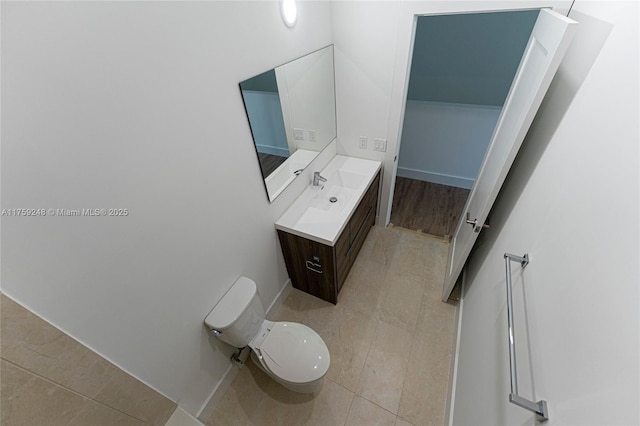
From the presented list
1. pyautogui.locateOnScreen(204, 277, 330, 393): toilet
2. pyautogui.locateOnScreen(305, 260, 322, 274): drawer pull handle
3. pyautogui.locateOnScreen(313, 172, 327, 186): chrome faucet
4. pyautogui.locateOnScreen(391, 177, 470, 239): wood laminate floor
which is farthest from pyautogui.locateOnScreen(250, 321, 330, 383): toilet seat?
pyautogui.locateOnScreen(391, 177, 470, 239): wood laminate floor

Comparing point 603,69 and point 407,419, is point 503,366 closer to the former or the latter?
point 407,419

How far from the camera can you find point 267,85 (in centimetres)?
145

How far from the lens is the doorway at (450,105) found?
229 cm

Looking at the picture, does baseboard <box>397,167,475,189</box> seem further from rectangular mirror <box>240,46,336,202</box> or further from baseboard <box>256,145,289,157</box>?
baseboard <box>256,145,289,157</box>

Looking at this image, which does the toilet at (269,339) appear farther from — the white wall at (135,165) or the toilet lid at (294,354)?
the white wall at (135,165)

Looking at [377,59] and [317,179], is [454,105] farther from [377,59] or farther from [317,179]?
[317,179]

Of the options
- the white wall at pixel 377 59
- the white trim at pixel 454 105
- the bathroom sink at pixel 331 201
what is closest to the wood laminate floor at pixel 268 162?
the bathroom sink at pixel 331 201

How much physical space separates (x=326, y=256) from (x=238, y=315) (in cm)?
66

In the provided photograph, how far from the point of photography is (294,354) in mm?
1519

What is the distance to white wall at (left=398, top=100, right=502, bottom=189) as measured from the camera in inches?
109

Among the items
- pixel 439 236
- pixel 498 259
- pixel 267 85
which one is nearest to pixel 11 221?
pixel 267 85

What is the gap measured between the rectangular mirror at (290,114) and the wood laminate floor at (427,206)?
1.31m

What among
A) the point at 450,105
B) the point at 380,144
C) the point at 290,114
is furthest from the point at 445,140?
the point at 290,114

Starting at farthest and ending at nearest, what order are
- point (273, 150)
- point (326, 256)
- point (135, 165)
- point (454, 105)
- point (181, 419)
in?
point (454, 105) < point (326, 256) < point (273, 150) < point (181, 419) < point (135, 165)
